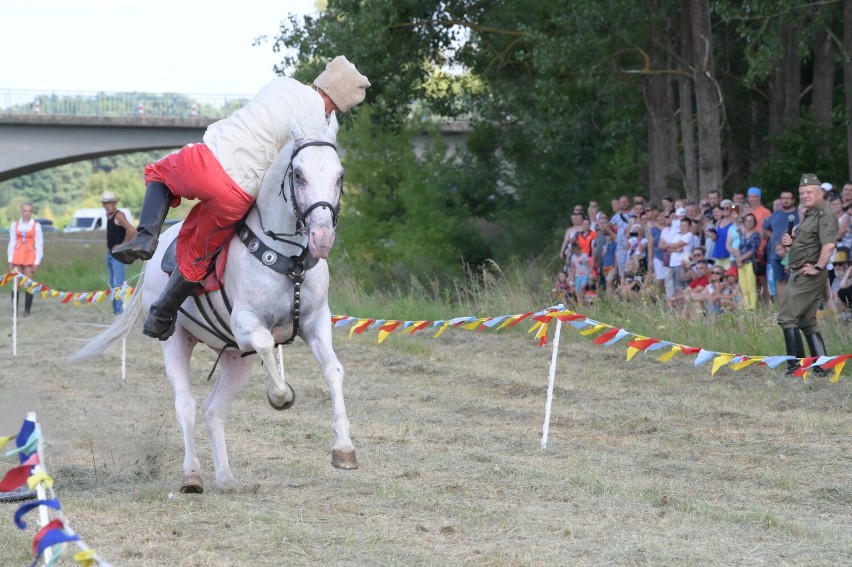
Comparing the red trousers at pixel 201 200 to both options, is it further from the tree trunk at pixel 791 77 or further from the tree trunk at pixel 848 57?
the tree trunk at pixel 791 77

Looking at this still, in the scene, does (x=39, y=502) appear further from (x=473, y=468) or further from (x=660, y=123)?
(x=660, y=123)

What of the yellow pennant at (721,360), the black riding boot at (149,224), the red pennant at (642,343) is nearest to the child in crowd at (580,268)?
the red pennant at (642,343)

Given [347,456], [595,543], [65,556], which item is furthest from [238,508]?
[595,543]

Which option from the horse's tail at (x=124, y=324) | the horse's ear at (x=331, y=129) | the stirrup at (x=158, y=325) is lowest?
the horse's tail at (x=124, y=324)

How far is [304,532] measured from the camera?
20.6ft

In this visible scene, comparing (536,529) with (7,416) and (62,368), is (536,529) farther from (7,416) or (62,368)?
(62,368)

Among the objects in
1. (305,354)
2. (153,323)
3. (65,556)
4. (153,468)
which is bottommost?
(305,354)

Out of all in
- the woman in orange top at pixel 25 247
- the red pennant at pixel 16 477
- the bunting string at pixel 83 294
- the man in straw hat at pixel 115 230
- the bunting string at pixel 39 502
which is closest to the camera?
the bunting string at pixel 39 502

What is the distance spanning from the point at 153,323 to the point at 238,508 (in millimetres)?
1398

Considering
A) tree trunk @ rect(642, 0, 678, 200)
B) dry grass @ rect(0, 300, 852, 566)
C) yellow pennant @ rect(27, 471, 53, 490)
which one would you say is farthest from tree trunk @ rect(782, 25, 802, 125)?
yellow pennant @ rect(27, 471, 53, 490)

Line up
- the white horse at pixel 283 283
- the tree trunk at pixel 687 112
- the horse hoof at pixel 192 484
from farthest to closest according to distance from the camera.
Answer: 1. the tree trunk at pixel 687 112
2. the horse hoof at pixel 192 484
3. the white horse at pixel 283 283

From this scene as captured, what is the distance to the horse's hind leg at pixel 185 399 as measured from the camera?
24.6 feet

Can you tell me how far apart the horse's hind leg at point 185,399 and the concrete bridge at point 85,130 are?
40.2m

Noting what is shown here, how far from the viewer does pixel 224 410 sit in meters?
7.87
